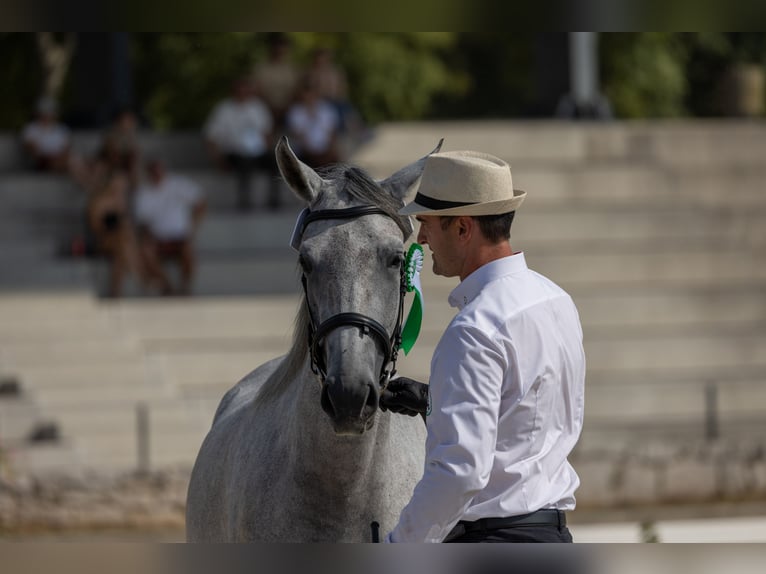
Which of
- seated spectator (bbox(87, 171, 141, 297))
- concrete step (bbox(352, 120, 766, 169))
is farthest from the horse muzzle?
concrete step (bbox(352, 120, 766, 169))

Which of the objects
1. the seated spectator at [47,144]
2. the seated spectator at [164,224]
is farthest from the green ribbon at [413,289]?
the seated spectator at [47,144]

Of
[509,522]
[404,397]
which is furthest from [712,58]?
[509,522]

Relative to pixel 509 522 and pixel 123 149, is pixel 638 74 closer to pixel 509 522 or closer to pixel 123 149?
pixel 123 149

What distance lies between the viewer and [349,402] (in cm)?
348

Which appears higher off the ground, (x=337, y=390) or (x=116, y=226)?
(x=116, y=226)

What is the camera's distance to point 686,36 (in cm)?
3459

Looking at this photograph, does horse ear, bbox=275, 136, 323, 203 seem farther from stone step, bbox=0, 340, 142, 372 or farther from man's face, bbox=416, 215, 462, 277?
stone step, bbox=0, 340, 142, 372

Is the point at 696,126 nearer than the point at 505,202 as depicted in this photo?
No

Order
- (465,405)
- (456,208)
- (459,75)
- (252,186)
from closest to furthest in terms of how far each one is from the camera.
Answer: (465,405) → (456,208) → (252,186) → (459,75)

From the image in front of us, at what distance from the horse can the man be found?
29cm

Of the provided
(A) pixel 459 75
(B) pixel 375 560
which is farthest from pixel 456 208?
(A) pixel 459 75

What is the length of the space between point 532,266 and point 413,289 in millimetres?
12419

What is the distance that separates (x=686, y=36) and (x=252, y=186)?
19785 millimetres

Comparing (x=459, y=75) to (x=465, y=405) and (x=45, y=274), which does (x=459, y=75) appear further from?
(x=465, y=405)
